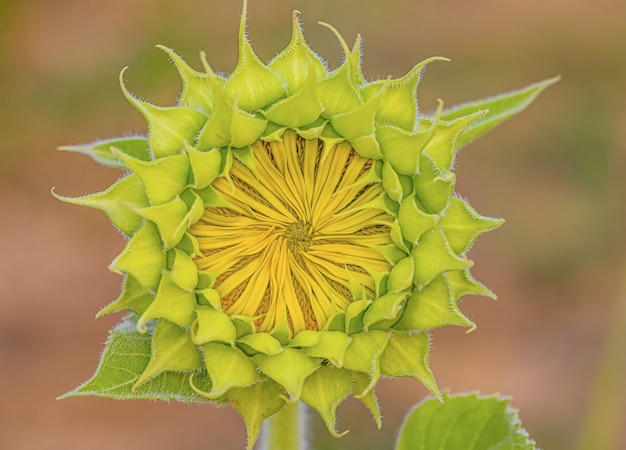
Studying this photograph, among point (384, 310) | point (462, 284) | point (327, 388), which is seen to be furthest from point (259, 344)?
point (462, 284)

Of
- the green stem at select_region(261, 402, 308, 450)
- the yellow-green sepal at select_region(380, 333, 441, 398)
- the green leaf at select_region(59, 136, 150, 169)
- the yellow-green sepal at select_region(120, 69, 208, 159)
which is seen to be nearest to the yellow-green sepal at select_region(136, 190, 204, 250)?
the yellow-green sepal at select_region(120, 69, 208, 159)

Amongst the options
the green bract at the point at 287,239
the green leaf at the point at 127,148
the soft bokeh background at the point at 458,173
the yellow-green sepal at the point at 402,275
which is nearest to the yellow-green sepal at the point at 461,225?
the green bract at the point at 287,239

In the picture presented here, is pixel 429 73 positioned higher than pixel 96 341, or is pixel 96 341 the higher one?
pixel 429 73

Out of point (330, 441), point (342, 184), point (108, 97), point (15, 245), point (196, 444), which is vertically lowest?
point (342, 184)

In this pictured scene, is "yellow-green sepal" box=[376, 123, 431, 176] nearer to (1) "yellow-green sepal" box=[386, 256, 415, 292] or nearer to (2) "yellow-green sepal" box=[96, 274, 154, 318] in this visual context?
(1) "yellow-green sepal" box=[386, 256, 415, 292]

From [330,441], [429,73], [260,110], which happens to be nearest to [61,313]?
[330,441]

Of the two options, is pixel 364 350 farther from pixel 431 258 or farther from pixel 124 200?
pixel 124 200

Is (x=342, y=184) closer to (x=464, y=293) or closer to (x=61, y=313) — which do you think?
→ (x=464, y=293)
